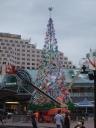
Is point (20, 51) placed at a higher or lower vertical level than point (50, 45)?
higher

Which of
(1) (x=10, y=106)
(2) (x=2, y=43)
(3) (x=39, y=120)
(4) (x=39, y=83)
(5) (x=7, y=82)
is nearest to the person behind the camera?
(3) (x=39, y=120)

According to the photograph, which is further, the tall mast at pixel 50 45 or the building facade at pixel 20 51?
the building facade at pixel 20 51

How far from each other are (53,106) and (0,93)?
54.1ft

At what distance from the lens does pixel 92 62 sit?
20.5m

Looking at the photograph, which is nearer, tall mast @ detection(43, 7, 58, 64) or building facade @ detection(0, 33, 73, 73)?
tall mast @ detection(43, 7, 58, 64)

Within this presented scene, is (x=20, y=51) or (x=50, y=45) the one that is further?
(x=20, y=51)

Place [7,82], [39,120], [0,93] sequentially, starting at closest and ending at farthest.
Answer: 1. [0,93]
2. [39,120]
3. [7,82]

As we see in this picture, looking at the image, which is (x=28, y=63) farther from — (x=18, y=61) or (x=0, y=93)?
(x=0, y=93)

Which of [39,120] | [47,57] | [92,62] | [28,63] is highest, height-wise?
[28,63]

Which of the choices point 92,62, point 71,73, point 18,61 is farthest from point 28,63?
point 92,62

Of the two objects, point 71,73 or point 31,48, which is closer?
point 71,73

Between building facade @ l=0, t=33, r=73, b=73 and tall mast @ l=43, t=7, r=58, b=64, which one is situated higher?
building facade @ l=0, t=33, r=73, b=73

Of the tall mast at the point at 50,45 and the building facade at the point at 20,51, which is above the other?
the building facade at the point at 20,51

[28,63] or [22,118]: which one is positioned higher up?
[28,63]
